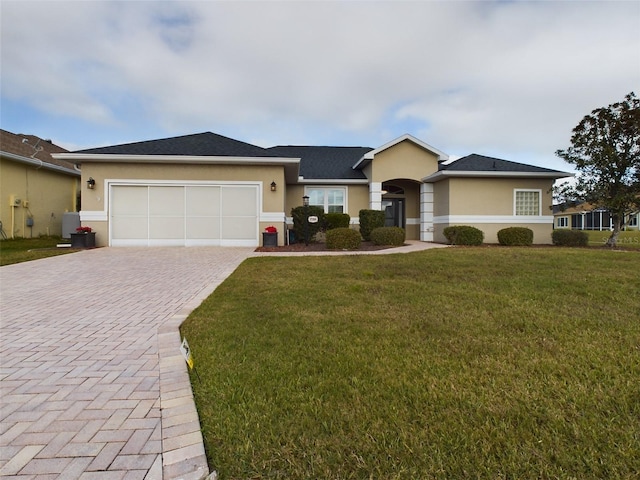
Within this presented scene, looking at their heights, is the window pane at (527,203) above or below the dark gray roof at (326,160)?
below

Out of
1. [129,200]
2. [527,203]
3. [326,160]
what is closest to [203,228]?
[129,200]

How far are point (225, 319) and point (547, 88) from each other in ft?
54.9

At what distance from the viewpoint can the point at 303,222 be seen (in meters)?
13.4

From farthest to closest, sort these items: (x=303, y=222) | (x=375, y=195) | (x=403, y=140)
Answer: (x=375, y=195) → (x=403, y=140) → (x=303, y=222)

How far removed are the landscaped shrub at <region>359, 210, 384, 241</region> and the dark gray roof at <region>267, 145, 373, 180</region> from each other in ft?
8.28

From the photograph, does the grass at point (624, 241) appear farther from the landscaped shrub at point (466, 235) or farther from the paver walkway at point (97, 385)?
the paver walkway at point (97, 385)

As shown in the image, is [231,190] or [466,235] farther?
[466,235]

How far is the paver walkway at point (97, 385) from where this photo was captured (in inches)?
67.8

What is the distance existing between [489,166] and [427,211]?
3.27m

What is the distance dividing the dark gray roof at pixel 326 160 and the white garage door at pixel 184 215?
11.5 ft

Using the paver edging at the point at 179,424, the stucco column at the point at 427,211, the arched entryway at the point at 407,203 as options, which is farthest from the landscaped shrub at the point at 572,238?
the paver edging at the point at 179,424

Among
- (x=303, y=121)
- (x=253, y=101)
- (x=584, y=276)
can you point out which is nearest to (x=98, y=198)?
(x=253, y=101)

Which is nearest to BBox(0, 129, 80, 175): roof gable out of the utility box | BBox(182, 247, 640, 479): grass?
the utility box

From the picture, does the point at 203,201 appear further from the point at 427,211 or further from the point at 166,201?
the point at 427,211
